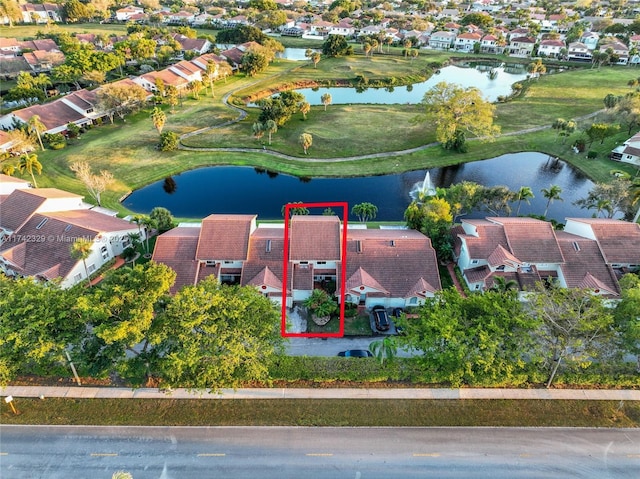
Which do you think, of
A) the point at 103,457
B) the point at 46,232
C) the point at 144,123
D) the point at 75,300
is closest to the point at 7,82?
the point at 144,123

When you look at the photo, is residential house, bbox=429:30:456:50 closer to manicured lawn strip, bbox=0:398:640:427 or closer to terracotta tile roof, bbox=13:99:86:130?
terracotta tile roof, bbox=13:99:86:130

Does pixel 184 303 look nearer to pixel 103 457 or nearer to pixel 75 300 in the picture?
pixel 75 300

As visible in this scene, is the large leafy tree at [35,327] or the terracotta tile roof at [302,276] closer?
the large leafy tree at [35,327]

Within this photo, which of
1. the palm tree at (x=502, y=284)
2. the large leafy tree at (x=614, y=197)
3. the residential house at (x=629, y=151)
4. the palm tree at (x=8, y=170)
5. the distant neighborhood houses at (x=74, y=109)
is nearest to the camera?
the palm tree at (x=502, y=284)

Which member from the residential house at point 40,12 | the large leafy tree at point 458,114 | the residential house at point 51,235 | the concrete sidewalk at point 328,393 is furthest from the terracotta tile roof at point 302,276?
the residential house at point 40,12

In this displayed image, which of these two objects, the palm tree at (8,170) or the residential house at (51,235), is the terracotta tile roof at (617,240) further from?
the palm tree at (8,170)

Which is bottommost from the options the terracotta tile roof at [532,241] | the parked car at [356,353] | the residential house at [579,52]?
the parked car at [356,353]

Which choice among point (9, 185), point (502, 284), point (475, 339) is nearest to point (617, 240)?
point (502, 284)
